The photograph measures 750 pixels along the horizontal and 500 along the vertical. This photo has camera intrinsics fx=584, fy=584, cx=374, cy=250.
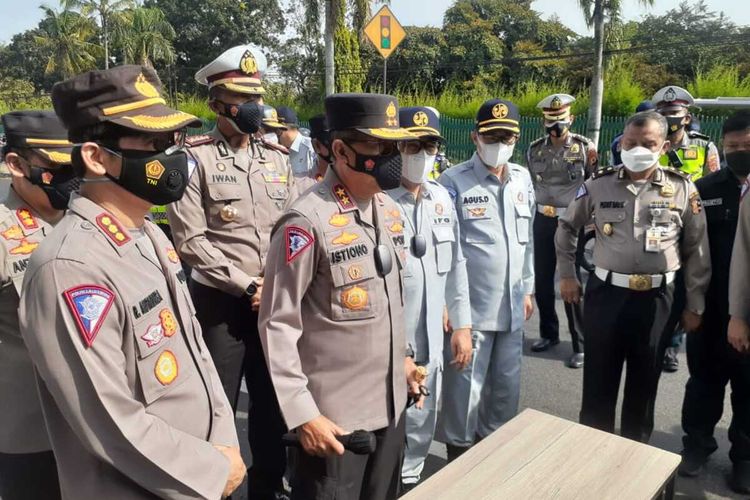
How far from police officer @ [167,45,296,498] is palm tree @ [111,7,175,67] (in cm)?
3096

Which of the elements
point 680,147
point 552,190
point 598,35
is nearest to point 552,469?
point 552,190

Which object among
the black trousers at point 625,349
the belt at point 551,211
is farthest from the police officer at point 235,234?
the belt at point 551,211

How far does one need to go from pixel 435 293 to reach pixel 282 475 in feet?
4.06

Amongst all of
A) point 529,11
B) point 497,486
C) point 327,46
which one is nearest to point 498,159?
point 497,486

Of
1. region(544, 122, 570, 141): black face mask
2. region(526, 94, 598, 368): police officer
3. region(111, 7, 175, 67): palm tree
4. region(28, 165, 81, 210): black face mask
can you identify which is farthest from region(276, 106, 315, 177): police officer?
region(111, 7, 175, 67): palm tree

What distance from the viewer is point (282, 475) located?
300 cm

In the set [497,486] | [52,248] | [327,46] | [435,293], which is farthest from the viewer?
[327,46]

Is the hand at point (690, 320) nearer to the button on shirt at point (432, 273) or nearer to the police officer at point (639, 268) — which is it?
the police officer at point (639, 268)

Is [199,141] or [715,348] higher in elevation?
[199,141]

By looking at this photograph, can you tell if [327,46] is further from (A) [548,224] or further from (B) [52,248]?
(B) [52,248]

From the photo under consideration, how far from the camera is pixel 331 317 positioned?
6.45ft

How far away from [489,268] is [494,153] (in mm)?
635

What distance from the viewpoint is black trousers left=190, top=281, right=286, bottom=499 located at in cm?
283

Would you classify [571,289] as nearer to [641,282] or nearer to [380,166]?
[641,282]
